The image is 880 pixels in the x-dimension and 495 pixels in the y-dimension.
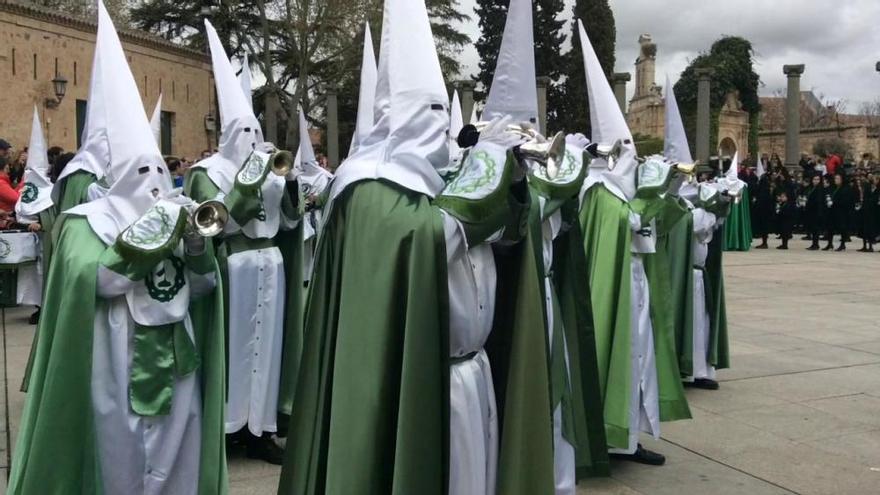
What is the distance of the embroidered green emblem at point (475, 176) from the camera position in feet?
9.23

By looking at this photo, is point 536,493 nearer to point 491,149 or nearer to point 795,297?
point 491,149

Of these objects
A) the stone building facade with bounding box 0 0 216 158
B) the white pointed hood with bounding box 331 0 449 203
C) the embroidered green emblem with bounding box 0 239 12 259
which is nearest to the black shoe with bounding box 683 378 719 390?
the white pointed hood with bounding box 331 0 449 203

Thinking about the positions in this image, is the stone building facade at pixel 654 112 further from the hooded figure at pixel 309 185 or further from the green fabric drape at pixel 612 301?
the green fabric drape at pixel 612 301

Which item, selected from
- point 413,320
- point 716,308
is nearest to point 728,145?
point 716,308

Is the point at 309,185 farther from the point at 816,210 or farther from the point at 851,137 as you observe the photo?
the point at 851,137

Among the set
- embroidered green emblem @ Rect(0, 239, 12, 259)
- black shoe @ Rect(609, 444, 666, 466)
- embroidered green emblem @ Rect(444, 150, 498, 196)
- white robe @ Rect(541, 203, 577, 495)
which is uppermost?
embroidered green emblem @ Rect(444, 150, 498, 196)

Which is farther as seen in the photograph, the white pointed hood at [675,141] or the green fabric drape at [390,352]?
the white pointed hood at [675,141]

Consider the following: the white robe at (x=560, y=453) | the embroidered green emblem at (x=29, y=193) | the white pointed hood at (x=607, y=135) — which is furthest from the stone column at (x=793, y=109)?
the white robe at (x=560, y=453)

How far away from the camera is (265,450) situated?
5551 millimetres

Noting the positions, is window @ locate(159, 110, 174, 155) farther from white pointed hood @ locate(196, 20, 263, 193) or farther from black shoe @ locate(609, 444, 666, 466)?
black shoe @ locate(609, 444, 666, 466)

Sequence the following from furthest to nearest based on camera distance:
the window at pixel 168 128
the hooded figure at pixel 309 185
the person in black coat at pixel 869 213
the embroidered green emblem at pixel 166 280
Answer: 1. the window at pixel 168 128
2. the person in black coat at pixel 869 213
3. the hooded figure at pixel 309 185
4. the embroidered green emblem at pixel 166 280

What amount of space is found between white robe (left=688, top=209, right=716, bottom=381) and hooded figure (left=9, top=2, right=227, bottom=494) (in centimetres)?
461

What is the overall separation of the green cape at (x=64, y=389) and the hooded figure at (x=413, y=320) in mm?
1075

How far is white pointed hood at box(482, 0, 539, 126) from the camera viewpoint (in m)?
3.79
